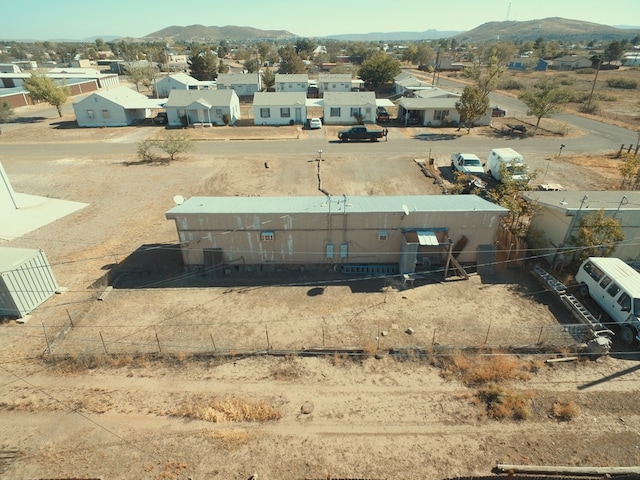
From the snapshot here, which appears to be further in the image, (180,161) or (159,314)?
(180,161)

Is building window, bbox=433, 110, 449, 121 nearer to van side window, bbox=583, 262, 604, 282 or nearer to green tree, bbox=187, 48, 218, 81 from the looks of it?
van side window, bbox=583, 262, 604, 282

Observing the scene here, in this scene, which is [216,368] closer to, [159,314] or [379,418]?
[159,314]

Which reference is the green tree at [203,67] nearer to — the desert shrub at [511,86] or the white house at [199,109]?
the white house at [199,109]

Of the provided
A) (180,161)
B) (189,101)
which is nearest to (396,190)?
(180,161)

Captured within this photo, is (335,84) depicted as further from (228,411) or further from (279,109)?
(228,411)

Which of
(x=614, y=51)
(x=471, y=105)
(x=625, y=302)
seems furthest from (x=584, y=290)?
(x=614, y=51)

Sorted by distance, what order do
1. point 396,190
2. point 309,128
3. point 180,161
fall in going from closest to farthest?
point 396,190
point 180,161
point 309,128
